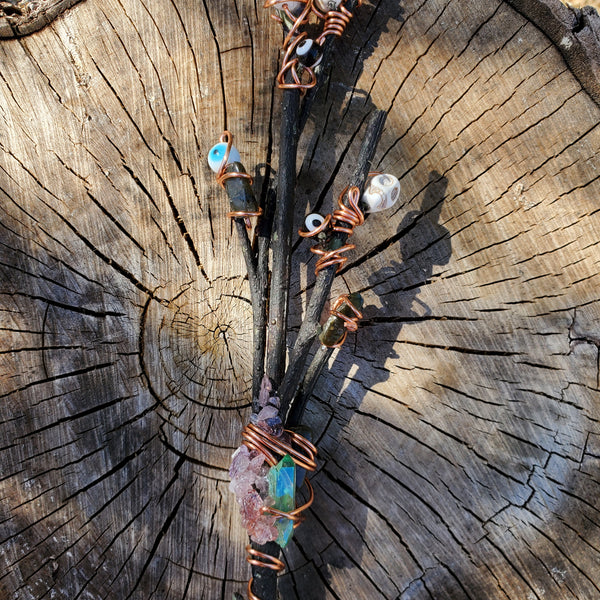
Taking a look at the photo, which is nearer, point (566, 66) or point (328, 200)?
point (566, 66)

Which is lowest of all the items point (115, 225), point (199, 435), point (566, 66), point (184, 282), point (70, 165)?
point (199, 435)

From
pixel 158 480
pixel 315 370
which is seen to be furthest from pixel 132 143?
pixel 158 480

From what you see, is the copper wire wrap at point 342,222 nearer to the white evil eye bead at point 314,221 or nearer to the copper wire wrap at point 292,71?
the white evil eye bead at point 314,221

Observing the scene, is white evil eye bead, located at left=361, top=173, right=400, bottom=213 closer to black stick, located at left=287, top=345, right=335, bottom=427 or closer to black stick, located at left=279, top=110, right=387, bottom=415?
black stick, located at left=279, top=110, right=387, bottom=415

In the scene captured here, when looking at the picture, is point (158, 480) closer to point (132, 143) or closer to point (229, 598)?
point (229, 598)

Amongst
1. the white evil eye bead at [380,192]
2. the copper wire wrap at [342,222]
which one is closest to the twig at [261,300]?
the copper wire wrap at [342,222]

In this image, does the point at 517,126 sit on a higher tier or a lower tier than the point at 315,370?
higher

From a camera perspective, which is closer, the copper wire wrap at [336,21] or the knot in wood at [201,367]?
the copper wire wrap at [336,21]
